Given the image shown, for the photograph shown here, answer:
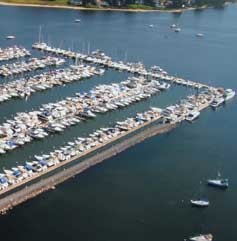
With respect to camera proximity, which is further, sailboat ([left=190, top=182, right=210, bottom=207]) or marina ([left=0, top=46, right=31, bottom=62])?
marina ([left=0, top=46, right=31, bottom=62])

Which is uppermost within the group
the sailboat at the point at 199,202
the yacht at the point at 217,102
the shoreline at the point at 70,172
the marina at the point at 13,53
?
the marina at the point at 13,53

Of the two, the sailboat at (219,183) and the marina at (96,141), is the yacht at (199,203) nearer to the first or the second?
the marina at (96,141)

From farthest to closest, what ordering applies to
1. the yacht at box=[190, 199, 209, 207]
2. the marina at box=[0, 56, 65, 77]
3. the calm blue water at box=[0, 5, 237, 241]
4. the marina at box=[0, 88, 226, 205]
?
1. the marina at box=[0, 56, 65, 77]
2. the marina at box=[0, 88, 226, 205]
3. the yacht at box=[190, 199, 209, 207]
4. the calm blue water at box=[0, 5, 237, 241]

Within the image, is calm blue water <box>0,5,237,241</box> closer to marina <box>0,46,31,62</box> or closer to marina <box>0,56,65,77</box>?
marina <box>0,46,31,62</box>

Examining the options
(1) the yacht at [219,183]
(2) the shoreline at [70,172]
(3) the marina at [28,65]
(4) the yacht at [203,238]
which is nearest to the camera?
(4) the yacht at [203,238]

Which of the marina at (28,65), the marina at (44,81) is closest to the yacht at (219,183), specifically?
the marina at (44,81)

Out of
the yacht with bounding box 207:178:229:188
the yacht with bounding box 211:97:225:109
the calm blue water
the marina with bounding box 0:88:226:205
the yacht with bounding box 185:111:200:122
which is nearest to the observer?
the calm blue water

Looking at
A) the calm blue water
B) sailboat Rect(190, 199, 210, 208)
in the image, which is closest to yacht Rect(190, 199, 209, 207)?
sailboat Rect(190, 199, 210, 208)

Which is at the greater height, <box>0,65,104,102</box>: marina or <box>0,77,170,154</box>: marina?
<box>0,65,104,102</box>: marina

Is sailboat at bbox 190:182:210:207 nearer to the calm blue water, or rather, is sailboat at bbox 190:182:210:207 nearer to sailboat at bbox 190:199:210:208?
sailboat at bbox 190:199:210:208

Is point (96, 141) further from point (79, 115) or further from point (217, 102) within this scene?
point (217, 102)

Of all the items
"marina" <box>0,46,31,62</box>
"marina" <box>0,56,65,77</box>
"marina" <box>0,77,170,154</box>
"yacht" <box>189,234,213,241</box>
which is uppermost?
"marina" <box>0,46,31,62</box>

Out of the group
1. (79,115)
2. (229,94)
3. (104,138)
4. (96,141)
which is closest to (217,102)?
(229,94)

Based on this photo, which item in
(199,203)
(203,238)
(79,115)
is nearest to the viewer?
(203,238)
